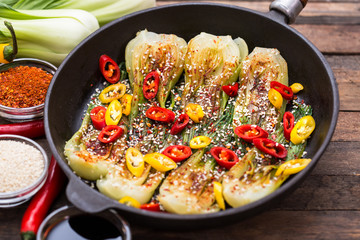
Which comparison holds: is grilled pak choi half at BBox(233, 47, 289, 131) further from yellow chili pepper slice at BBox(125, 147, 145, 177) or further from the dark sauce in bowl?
the dark sauce in bowl

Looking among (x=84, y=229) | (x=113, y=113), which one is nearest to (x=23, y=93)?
(x=113, y=113)

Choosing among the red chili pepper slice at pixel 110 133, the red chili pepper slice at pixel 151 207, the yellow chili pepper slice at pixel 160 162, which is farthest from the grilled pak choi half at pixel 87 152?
the red chili pepper slice at pixel 151 207

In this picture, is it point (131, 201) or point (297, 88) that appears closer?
point (131, 201)

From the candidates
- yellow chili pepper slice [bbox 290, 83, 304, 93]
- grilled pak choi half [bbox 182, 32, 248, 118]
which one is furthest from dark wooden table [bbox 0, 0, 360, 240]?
grilled pak choi half [bbox 182, 32, 248, 118]

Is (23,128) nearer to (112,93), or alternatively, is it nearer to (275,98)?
(112,93)

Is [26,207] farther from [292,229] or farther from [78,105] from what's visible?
[292,229]

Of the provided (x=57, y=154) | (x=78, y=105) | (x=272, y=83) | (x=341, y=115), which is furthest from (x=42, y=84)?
(x=341, y=115)
